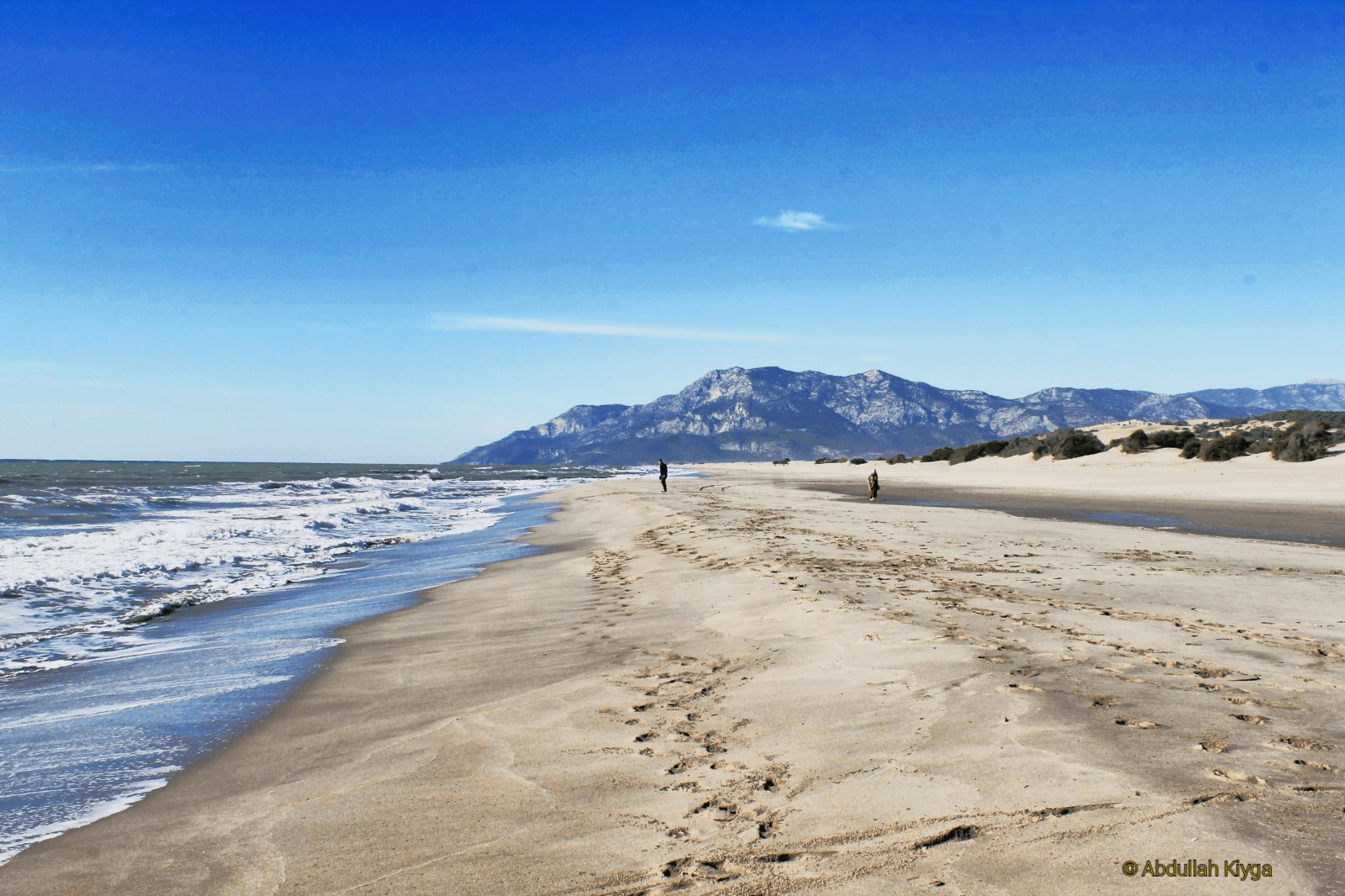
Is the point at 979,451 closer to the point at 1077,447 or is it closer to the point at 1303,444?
the point at 1077,447

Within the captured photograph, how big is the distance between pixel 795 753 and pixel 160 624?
31.5ft

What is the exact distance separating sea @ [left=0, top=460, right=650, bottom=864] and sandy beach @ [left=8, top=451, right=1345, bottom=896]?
473 millimetres

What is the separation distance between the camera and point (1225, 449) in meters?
34.9

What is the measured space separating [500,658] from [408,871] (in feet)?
14.0

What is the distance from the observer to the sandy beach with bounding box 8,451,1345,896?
10.6ft

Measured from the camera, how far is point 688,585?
35.9 ft

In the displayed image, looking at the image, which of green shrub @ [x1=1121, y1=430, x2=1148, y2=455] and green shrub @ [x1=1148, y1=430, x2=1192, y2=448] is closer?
green shrub @ [x1=1148, y1=430, x2=1192, y2=448]

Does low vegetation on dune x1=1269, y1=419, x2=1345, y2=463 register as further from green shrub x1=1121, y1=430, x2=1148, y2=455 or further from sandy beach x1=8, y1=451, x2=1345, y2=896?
sandy beach x1=8, y1=451, x2=1345, y2=896

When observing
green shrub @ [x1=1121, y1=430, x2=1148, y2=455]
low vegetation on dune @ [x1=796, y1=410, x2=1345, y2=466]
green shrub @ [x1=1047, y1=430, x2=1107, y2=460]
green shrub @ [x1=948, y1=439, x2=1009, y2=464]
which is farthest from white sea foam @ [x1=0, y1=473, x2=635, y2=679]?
green shrub @ [x1=948, y1=439, x2=1009, y2=464]

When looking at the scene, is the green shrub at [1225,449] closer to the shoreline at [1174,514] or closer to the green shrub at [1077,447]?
the green shrub at [1077,447]

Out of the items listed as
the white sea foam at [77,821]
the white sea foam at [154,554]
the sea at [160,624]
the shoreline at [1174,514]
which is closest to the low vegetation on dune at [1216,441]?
the shoreline at [1174,514]

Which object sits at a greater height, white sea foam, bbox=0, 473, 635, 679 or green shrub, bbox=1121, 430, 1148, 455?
green shrub, bbox=1121, 430, 1148, 455

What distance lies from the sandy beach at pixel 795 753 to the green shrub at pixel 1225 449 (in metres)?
29.7

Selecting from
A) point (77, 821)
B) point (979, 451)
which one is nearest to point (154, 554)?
point (77, 821)
